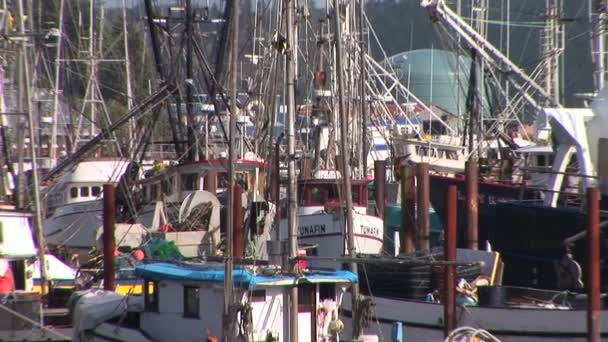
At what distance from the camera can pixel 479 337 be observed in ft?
71.9

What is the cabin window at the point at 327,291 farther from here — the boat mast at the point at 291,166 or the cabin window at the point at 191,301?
the cabin window at the point at 191,301

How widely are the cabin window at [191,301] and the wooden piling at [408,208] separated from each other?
11208 millimetres

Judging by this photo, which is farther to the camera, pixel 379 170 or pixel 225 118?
pixel 225 118

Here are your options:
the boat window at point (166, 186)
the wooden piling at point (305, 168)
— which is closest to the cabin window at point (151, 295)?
the boat window at point (166, 186)

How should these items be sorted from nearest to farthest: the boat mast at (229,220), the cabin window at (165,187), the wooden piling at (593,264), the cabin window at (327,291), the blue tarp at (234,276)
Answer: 1. the boat mast at (229,220)
2. the blue tarp at (234,276)
3. the wooden piling at (593,264)
4. the cabin window at (327,291)
5. the cabin window at (165,187)

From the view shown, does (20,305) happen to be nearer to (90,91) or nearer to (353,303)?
(353,303)

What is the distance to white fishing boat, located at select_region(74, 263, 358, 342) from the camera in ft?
69.8

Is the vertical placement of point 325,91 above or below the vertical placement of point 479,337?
above

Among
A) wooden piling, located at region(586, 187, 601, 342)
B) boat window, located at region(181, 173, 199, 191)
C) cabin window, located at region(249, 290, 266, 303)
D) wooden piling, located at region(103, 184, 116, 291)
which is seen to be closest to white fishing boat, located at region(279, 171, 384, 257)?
boat window, located at region(181, 173, 199, 191)

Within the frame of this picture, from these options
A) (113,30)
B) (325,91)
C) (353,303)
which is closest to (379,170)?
(325,91)

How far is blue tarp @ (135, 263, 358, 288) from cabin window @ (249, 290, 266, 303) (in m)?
0.20

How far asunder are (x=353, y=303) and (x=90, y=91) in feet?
96.1

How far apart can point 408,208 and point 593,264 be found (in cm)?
1281

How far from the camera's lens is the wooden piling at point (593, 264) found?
21391 mm
